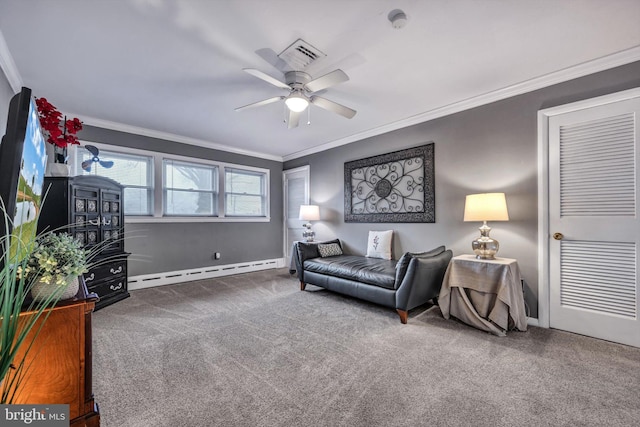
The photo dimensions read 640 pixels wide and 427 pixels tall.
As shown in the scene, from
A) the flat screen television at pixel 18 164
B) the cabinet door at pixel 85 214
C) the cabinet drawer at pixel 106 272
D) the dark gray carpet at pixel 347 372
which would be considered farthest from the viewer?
the cabinet drawer at pixel 106 272

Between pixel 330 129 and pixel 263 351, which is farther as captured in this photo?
pixel 330 129

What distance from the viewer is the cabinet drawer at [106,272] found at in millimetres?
3148

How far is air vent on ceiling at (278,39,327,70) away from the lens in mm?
2178

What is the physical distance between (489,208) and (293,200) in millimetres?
3905

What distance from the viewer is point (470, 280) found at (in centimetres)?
273

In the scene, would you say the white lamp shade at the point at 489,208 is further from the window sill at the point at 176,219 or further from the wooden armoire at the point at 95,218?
the window sill at the point at 176,219

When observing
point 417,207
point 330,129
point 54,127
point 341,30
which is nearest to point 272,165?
point 330,129

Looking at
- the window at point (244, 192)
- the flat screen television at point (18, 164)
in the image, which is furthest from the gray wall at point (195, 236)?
the flat screen television at point (18, 164)

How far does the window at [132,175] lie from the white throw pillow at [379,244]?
11.6 feet

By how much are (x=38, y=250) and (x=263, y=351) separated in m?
1.63

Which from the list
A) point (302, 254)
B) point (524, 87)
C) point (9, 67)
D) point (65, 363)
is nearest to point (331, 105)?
point (524, 87)

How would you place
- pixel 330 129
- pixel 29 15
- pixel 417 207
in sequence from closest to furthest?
pixel 29 15 → pixel 417 207 → pixel 330 129

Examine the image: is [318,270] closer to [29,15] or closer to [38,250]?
[38,250]

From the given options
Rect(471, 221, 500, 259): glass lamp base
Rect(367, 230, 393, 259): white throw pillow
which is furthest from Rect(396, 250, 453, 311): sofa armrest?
Rect(367, 230, 393, 259): white throw pillow
